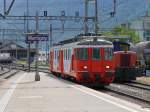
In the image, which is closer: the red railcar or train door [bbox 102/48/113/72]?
train door [bbox 102/48/113/72]

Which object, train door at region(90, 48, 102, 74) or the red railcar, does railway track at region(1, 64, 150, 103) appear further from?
the red railcar

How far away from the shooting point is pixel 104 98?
20250mm

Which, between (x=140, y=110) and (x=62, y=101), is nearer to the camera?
(x=140, y=110)

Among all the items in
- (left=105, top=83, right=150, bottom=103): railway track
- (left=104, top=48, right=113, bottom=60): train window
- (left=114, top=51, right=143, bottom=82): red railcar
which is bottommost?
(left=105, top=83, right=150, bottom=103): railway track

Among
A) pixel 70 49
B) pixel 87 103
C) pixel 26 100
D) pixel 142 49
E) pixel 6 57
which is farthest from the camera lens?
pixel 6 57

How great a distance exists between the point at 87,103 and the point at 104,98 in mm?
2157

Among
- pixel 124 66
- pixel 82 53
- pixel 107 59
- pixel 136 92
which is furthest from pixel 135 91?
pixel 124 66

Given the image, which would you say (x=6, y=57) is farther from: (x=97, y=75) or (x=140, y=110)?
(x=140, y=110)

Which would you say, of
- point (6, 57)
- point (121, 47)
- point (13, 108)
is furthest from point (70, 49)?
point (6, 57)

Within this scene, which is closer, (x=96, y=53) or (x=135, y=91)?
(x=135, y=91)

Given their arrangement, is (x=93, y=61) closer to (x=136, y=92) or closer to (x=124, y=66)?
(x=136, y=92)

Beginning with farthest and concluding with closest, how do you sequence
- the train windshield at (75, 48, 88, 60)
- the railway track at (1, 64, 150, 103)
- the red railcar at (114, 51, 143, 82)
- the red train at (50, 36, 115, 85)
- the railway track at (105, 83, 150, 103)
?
the red railcar at (114, 51, 143, 82), the train windshield at (75, 48, 88, 60), the red train at (50, 36, 115, 85), the railway track at (1, 64, 150, 103), the railway track at (105, 83, 150, 103)

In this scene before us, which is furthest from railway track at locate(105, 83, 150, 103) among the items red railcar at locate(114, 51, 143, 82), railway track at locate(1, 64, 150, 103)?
red railcar at locate(114, 51, 143, 82)

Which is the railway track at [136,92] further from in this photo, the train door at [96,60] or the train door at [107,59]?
the train door at [96,60]
